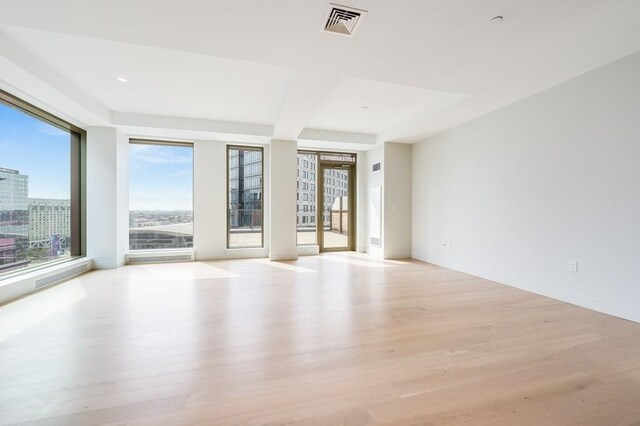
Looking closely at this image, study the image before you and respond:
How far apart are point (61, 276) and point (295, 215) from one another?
4261 mm

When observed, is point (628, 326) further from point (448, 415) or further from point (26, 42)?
point (26, 42)

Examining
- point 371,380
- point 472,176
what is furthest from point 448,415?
point 472,176

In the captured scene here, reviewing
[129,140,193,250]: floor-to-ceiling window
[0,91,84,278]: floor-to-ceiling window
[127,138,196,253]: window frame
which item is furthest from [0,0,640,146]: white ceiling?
[129,140,193,250]: floor-to-ceiling window

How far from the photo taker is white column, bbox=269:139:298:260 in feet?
20.6

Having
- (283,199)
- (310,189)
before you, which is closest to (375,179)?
(310,189)

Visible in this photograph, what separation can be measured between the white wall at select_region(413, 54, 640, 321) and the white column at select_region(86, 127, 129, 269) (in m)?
6.61

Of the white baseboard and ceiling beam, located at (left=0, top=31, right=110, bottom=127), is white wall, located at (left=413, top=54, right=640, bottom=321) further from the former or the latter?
the white baseboard

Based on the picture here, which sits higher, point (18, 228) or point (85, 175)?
point (85, 175)

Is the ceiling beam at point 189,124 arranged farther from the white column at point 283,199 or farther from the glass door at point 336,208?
the glass door at point 336,208

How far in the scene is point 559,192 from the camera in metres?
3.56

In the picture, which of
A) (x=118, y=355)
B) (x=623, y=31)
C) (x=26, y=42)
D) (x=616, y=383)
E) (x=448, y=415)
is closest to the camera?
(x=448, y=415)

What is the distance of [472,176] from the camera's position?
4.92 m

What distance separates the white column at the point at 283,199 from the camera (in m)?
6.28

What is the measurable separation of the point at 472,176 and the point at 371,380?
4.27 m
